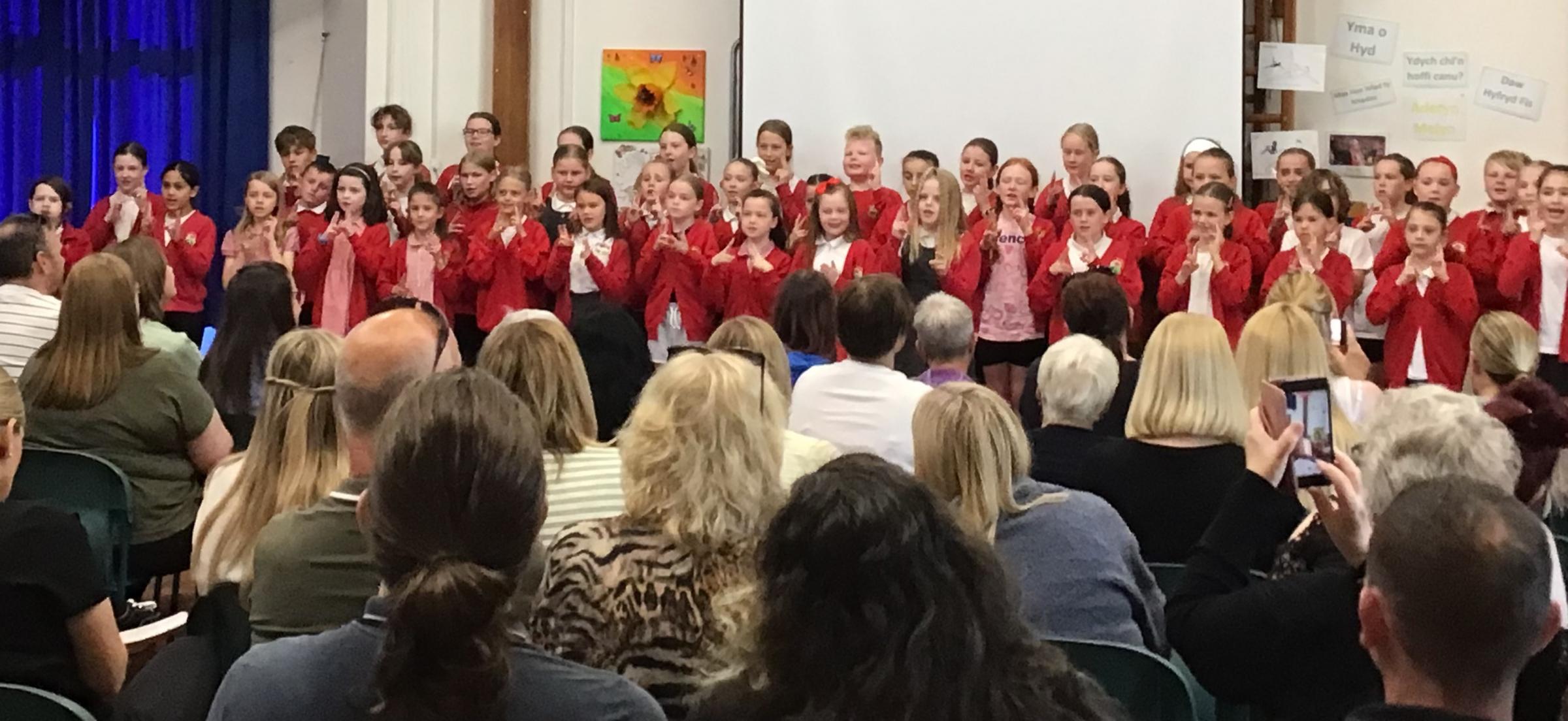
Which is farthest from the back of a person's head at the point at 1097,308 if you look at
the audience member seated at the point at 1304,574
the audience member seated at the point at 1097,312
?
the audience member seated at the point at 1304,574

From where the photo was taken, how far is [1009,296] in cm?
653

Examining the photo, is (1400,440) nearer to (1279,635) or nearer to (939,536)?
(1279,635)

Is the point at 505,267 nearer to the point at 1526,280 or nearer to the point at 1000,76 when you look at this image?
the point at 1000,76

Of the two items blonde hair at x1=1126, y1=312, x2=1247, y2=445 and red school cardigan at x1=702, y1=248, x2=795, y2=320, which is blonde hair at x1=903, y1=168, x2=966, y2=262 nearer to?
red school cardigan at x1=702, y1=248, x2=795, y2=320

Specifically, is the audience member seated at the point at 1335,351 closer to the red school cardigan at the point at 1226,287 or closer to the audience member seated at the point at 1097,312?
the audience member seated at the point at 1097,312

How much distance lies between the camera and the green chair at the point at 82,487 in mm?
3295

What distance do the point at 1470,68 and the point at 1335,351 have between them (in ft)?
12.8

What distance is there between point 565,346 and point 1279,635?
1.25 metres

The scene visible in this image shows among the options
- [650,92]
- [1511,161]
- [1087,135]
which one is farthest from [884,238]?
[1511,161]

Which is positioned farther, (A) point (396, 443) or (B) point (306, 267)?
(B) point (306, 267)

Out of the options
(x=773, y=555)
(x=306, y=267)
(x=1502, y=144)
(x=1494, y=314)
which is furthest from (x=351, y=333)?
(x=1502, y=144)

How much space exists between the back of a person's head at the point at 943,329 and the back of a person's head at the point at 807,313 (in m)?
0.25

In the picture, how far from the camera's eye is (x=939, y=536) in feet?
4.66

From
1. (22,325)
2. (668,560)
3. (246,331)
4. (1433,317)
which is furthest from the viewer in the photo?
(1433,317)
